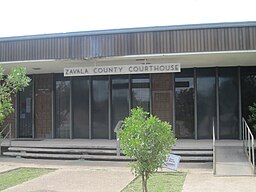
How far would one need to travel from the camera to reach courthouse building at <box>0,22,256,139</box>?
10648mm

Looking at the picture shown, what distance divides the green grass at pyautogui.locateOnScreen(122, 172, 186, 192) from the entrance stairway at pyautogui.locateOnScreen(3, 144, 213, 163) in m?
1.85

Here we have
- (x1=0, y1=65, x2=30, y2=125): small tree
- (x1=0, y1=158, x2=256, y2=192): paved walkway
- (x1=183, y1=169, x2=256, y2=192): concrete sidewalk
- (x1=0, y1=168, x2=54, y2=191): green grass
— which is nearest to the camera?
(x1=0, y1=65, x2=30, y2=125): small tree

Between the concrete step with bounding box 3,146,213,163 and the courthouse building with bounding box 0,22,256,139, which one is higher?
the courthouse building with bounding box 0,22,256,139

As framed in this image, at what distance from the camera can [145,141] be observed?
5.83m

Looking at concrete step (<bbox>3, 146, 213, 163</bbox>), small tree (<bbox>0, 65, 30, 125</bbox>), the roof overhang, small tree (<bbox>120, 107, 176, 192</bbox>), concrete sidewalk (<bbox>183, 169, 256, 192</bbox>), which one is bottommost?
concrete sidewalk (<bbox>183, 169, 256, 192</bbox>)

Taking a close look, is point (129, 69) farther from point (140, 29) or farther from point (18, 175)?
point (18, 175)

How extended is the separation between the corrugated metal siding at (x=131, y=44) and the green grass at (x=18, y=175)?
3609 millimetres

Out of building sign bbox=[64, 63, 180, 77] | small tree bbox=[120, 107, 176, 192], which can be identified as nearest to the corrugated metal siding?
building sign bbox=[64, 63, 180, 77]

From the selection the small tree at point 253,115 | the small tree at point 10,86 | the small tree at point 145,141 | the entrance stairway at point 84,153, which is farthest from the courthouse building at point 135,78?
the small tree at point 145,141

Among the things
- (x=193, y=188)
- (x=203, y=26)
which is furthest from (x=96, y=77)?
(x=193, y=188)

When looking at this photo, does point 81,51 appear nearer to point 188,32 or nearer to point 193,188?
point 188,32

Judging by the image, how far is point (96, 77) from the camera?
1459 cm

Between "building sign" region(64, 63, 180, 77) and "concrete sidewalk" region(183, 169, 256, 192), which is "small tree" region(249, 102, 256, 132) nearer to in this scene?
"building sign" region(64, 63, 180, 77)

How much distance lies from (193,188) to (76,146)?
5.51m
